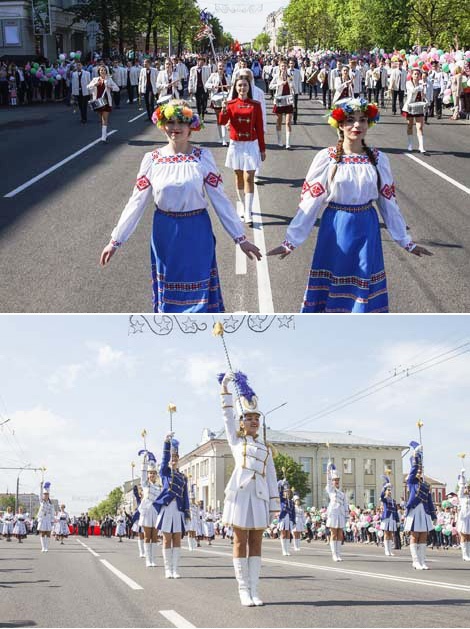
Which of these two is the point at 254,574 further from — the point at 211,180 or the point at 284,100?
the point at 284,100

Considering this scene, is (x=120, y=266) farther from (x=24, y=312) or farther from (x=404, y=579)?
(x=404, y=579)

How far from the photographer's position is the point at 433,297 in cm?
1123

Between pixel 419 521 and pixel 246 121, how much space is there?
25.7ft

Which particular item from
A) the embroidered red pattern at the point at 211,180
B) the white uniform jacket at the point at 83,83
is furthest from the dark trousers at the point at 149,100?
the embroidered red pattern at the point at 211,180

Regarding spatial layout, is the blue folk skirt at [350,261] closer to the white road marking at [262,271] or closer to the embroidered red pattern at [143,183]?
the embroidered red pattern at [143,183]

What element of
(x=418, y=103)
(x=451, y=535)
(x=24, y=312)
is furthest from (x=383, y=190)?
(x=451, y=535)

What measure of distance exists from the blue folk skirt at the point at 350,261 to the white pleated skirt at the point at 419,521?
18.7ft

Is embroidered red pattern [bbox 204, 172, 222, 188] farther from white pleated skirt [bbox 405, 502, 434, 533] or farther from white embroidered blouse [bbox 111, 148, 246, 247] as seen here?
white pleated skirt [bbox 405, 502, 434, 533]

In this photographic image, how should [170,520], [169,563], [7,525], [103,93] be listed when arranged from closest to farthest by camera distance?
[169,563] → [170,520] → [103,93] → [7,525]

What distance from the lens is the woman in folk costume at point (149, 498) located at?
14.5m

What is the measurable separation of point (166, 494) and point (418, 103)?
50.7 ft

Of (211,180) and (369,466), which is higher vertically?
(211,180)

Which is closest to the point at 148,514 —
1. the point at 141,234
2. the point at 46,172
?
the point at 141,234

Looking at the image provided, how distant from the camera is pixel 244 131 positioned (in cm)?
Result: 1633
